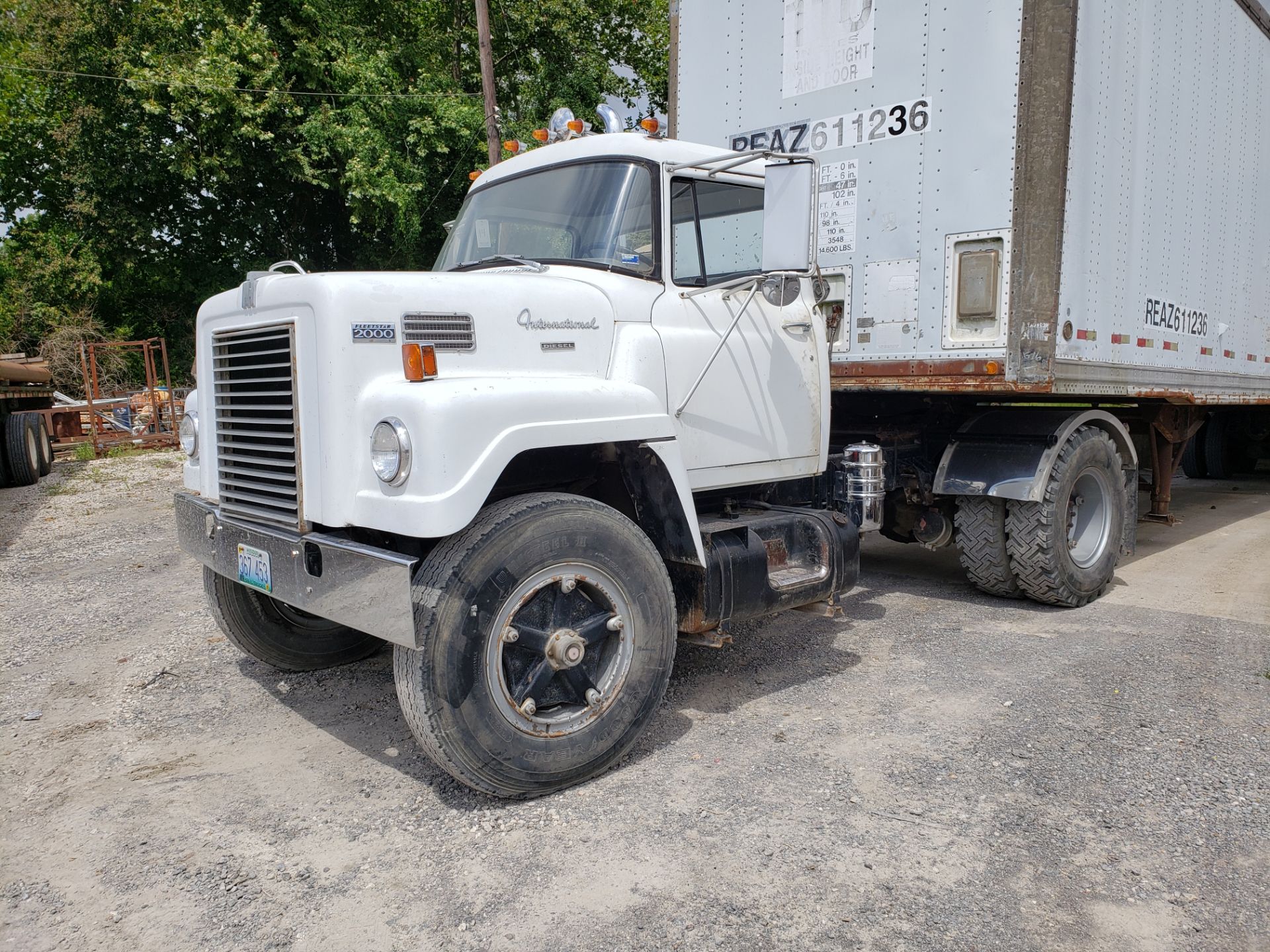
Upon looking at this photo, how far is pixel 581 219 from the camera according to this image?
13.9 ft

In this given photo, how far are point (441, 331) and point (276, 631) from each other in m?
2.11

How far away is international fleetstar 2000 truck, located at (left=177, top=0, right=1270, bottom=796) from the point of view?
10.6ft

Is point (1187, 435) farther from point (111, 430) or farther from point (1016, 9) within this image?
point (111, 430)

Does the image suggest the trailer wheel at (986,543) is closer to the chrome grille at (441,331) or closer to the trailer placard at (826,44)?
the trailer placard at (826,44)

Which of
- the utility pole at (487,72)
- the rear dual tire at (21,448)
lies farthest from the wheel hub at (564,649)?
the utility pole at (487,72)

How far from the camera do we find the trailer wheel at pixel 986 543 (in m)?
5.86

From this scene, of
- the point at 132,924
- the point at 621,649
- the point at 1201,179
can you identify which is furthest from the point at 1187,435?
the point at 132,924

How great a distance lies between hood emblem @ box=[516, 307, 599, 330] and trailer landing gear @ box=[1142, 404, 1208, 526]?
5783mm

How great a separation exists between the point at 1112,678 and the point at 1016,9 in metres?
3.60

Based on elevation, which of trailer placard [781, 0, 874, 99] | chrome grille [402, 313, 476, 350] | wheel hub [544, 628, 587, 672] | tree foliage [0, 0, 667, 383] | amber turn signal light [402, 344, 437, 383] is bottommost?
wheel hub [544, 628, 587, 672]

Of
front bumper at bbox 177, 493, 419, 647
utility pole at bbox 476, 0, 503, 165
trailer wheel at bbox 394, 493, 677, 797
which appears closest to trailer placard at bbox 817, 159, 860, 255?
trailer wheel at bbox 394, 493, 677, 797

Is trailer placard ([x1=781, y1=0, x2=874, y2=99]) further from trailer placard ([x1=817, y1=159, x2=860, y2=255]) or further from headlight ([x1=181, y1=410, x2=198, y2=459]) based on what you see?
headlight ([x1=181, y1=410, x2=198, y2=459])

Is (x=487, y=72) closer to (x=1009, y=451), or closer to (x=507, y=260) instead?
(x=1009, y=451)

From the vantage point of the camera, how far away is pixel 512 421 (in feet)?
10.7
